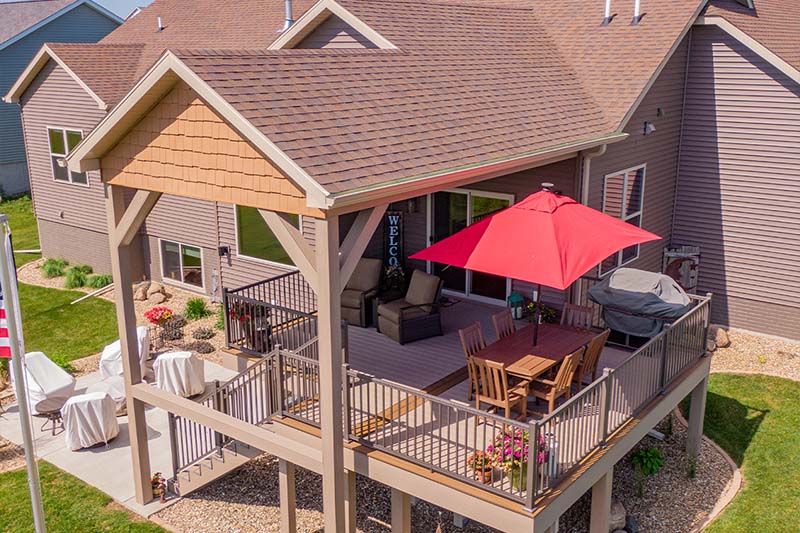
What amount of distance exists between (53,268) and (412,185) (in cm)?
1779

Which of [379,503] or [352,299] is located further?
[352,299]

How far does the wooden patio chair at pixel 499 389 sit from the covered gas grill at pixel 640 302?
9.33 ft

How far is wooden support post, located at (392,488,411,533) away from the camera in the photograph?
9.51 meters

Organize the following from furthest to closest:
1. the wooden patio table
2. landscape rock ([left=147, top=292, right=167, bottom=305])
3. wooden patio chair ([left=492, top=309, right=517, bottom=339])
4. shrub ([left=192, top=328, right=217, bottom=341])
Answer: landscape rock ([left=147, top=292, right=167, bottom=305]) → shrub ([left=192, top=328, right=217, bottom=341]) → wooden patio chair ([left=492, top=309, right=517, bottom=339]) → the wooden patio table

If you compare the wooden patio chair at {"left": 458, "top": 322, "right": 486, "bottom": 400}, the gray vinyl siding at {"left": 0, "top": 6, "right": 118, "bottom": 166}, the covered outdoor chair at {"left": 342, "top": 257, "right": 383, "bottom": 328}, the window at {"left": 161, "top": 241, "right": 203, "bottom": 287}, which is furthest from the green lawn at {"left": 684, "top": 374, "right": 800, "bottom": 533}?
the gray vinyl siding at {"left": 0, "top": 6, "right": 118, "bottom": 166}

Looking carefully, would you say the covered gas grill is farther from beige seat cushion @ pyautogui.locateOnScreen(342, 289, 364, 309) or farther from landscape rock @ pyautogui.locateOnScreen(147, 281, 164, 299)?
landscape rock @ pyautogui.locateOnScreen(147, 281, 164, 299)

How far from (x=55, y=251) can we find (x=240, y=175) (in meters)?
17.6

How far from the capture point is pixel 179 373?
14047 mm

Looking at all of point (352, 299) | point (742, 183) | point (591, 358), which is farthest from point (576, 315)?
point (742, 183)

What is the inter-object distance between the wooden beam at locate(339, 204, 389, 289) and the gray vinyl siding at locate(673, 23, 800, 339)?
1124 cm

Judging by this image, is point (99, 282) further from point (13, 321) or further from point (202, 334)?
point (13, 321)

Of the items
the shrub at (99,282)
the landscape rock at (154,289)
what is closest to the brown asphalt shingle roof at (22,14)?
the shrub at (99,282)

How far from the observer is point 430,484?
28.5ft

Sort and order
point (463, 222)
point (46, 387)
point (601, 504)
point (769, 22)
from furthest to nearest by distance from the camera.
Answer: point (769, 22) → point (463, 222) → point (46, 387) → point (601, 504)
